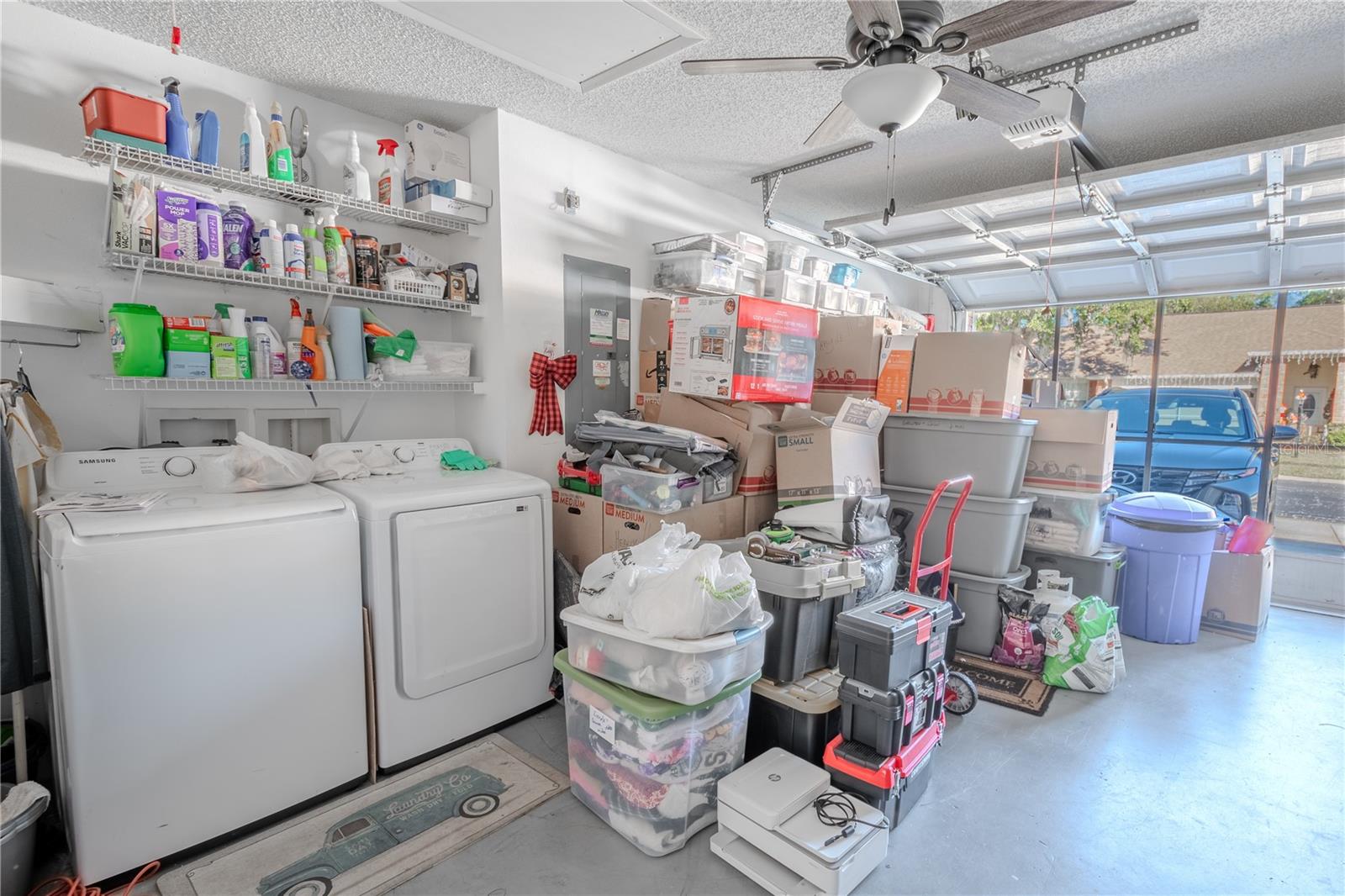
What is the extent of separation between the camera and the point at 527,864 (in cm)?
179

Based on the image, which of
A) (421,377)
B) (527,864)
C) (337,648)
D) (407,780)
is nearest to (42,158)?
(421,377)

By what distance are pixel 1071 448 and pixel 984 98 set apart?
2.13 metres

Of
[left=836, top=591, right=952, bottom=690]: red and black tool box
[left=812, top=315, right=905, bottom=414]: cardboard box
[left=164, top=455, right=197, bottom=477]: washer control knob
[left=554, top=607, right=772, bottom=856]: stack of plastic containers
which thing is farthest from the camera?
[left=812, top=315, right=905, bottom=414]: cardboard box

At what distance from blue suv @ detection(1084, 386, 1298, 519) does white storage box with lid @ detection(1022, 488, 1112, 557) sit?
236 cm

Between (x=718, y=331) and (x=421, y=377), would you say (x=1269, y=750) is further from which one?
(x=421, y=377)

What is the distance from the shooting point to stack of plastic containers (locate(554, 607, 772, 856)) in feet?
5.85

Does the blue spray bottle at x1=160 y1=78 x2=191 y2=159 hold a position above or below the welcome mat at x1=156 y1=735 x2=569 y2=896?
above

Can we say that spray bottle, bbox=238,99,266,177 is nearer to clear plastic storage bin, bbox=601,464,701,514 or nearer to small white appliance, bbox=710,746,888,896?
clear plastic storage bin, bbox=601,464,701,514

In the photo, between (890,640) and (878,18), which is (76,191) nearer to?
(878,18)

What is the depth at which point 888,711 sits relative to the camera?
1.86 metres

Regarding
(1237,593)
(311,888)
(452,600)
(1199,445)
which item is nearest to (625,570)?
(452,600)

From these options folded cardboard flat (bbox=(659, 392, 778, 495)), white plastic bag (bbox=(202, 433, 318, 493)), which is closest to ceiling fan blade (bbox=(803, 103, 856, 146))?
folded cardboard flat (bbox=(659, 392, 778, 495))

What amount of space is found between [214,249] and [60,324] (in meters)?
0.53

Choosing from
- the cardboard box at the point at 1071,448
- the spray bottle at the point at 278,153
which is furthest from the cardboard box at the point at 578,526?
the cardboard box at the point at 1071,448
